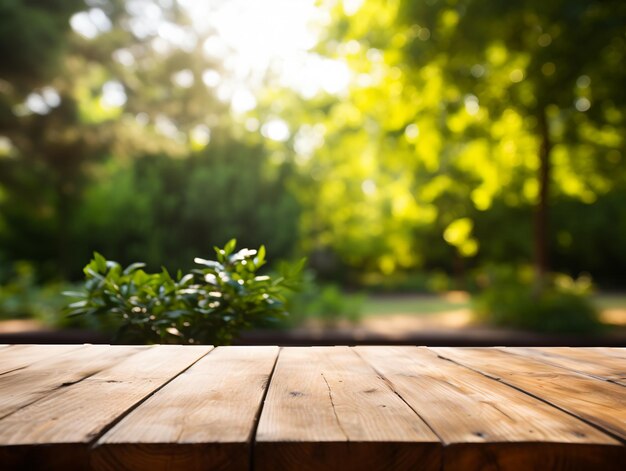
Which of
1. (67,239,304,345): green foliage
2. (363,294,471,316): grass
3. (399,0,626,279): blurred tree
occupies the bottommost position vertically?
(67,239,304,345): green foliage

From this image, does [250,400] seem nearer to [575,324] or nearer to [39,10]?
[575,324]

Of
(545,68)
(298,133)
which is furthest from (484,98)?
(298,133)

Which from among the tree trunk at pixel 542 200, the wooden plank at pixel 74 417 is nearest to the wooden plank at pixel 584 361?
the wooden plank at pixel 74 417

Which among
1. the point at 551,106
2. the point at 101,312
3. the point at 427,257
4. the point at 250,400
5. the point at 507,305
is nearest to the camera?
the point at 250,400

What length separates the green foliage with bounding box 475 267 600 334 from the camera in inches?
373

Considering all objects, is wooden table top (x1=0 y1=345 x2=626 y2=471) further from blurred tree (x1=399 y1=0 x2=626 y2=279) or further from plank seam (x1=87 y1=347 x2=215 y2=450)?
blurred tree (x1=399 y1=0 x2=626 y2=279)

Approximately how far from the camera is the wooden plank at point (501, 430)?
3.04 feet

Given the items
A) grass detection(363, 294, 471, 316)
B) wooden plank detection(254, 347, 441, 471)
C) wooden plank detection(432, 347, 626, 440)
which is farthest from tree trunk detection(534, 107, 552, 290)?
wooden plank detection(254, 347, 441, 471)

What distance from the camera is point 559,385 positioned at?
1.44 m

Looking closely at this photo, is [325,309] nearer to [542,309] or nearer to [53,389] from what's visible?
[542,309]

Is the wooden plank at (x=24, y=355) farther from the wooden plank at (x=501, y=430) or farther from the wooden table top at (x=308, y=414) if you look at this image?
the wooden plank at (x=501, y=430)

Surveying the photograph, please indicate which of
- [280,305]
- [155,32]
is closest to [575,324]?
[280,305]

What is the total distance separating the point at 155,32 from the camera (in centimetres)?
1208

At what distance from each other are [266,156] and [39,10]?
6.50m
